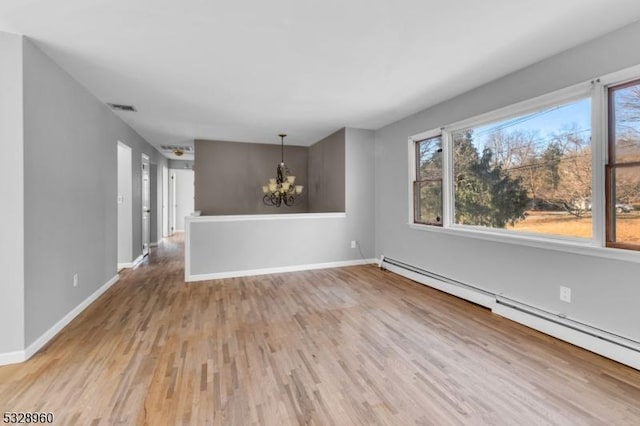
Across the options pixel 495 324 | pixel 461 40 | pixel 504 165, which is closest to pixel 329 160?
pixel 504 165

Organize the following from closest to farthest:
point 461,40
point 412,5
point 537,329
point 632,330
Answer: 1. point 412,5
2. point 632,330
3. point 461,40
4. point 537,329

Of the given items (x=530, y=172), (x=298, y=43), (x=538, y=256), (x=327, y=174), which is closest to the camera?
(x=298, y=43)

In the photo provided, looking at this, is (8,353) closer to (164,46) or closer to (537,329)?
(164,46)

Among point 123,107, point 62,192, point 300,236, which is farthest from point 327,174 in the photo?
Answer: point 62,192

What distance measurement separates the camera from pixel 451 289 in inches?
147

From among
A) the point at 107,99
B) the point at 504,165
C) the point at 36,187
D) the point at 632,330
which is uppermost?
the point at 107,99

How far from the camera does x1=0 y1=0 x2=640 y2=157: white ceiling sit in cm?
199

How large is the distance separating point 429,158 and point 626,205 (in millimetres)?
2359

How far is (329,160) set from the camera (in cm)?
604

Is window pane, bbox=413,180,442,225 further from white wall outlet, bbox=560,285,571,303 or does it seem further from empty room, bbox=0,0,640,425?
white wall outlet, bbox=560,285,571,303

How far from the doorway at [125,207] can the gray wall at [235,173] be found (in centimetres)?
136

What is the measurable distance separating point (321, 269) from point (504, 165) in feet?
10.5

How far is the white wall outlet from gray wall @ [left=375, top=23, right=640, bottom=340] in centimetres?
4

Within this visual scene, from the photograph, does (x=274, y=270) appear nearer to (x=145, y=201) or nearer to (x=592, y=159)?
(x=145, y=201)
